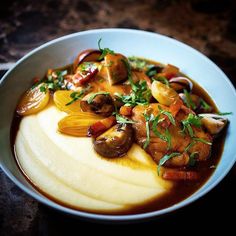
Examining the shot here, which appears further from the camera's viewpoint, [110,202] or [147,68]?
[147,68]

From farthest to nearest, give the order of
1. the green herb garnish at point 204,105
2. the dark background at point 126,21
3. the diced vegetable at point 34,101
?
the dark background at point 126,21, the green herb garnish at point 204,105, the diced vegetable at point 34,101

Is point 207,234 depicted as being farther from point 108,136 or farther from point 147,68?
point 147,68

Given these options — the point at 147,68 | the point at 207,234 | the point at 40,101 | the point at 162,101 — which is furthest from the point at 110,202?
the point at 147,68

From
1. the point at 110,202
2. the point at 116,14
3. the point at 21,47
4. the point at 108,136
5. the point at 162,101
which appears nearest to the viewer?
the point at 110,202

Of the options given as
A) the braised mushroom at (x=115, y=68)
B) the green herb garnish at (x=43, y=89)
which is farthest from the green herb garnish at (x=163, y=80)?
the green herb garnish at (x=43, y=89)

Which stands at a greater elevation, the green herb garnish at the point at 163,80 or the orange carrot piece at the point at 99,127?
the green herb garnish at the point at 163,80

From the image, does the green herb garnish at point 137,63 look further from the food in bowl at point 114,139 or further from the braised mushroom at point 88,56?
the braised mushroom at point 88,56

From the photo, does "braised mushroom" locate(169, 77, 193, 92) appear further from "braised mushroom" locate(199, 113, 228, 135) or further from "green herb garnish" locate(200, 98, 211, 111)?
"braised mushroom" locate(199, 113, 228, 135)
